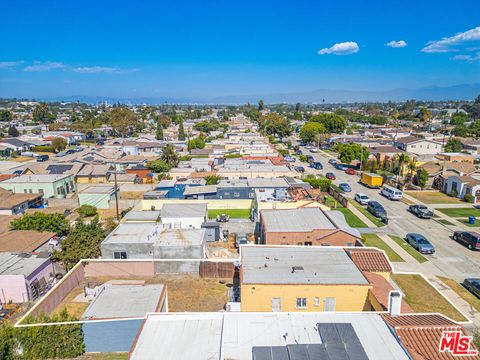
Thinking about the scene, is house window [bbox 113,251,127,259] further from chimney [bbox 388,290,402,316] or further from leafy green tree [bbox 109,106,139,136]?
leafy green tree [bbox 109,106,139,136]

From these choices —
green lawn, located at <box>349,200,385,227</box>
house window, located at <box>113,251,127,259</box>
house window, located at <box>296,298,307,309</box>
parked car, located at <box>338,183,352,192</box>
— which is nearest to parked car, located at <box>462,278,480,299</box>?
green lawn, located at <box>349,200,385,227</box>

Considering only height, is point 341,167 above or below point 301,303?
below

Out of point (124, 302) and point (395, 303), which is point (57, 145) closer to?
point (124, 302)

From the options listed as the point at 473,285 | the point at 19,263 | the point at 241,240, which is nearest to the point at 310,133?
the point at 241,240

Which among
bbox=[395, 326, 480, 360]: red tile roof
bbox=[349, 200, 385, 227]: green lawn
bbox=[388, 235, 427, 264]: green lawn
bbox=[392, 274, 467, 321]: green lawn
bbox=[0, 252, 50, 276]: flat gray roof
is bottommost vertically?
bbox=[349, 200, 385, 227]: green lawn

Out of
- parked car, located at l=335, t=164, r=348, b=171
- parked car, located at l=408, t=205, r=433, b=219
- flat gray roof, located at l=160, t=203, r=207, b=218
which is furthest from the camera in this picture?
parked car, located at l=335, t=164, r=348, b=171

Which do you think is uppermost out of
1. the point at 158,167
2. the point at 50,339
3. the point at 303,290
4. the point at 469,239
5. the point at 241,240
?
the point at 303,290
